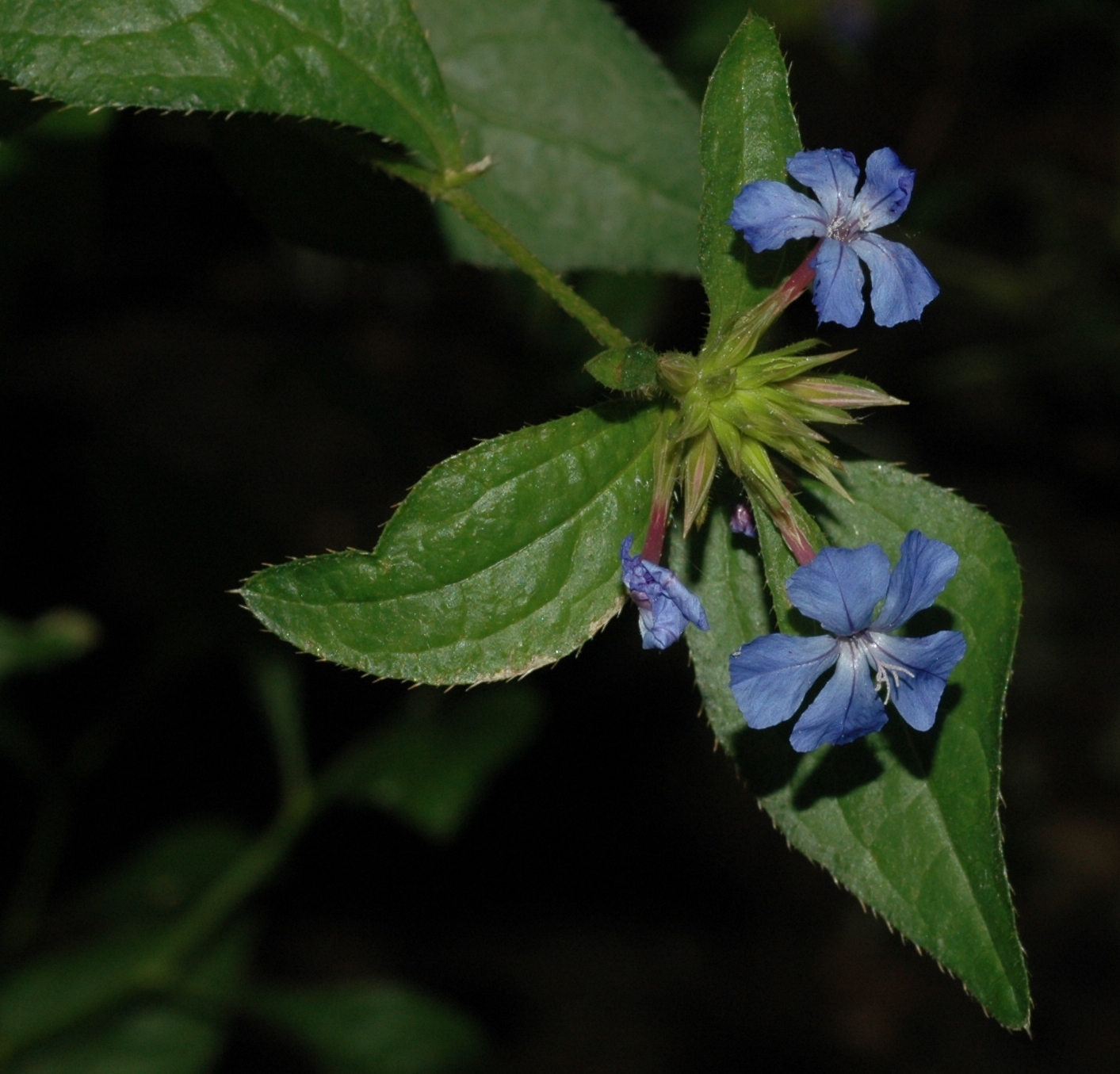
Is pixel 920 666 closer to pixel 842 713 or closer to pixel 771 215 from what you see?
pixel 842 713

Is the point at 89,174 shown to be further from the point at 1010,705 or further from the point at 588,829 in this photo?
the point at 1010,705

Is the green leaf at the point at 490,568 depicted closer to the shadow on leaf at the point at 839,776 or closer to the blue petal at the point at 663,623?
the blue petal at the point at 663,623

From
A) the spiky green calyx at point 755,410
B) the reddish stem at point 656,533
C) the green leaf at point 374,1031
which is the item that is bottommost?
the green leaf at point 374,1031

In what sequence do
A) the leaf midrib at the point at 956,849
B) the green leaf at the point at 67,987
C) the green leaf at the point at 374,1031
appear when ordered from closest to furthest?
the leaf midrib at the point at 956,849 → the green leaf at the point at 67,987 → the green leaf at the point at 374,1031

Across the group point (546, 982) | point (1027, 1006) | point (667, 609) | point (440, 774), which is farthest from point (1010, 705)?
point (667, 609)

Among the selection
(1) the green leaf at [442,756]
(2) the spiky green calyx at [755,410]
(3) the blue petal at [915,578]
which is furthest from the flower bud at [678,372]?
(1) the green leaf at [442,756]
